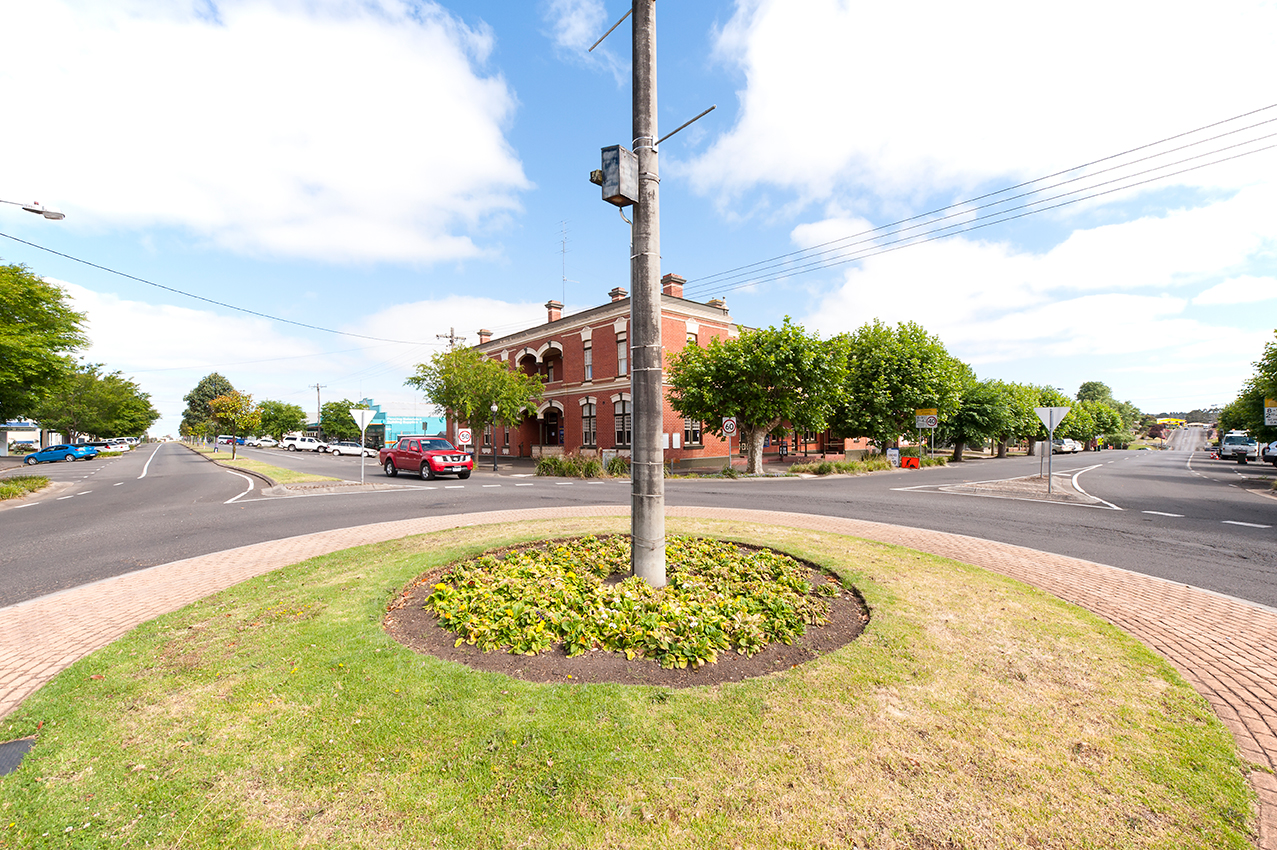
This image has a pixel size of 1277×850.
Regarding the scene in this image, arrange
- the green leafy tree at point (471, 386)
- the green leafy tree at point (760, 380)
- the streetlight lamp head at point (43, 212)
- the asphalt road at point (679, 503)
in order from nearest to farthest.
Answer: the asphalt road at point (679, 503), the streetlight lamp head at point (43, 212), the green leafy tree at point (760, 380), the green leafy tree at point (471, 386)

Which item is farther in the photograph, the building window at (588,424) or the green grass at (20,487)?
the building window at (588,424)

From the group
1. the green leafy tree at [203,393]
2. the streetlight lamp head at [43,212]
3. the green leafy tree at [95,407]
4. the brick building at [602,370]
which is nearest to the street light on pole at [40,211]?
the streetlight lamp head at [43,212]

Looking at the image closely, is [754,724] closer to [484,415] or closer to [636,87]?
[636,87]

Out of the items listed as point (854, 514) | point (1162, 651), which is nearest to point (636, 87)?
point (1162, 651)

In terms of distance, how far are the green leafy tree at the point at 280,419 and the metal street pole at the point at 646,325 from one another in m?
111

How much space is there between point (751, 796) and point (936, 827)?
31.0 inches

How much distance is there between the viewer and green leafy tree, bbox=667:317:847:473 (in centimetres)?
2470

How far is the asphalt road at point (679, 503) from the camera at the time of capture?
7.53 meters

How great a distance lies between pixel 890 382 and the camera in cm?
3369

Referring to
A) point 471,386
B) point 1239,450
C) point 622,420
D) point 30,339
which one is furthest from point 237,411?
point 1239,450

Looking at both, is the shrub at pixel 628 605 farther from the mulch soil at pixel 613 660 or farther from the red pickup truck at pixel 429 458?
the red pickup truck at pixel 429 458

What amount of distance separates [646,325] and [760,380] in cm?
2097

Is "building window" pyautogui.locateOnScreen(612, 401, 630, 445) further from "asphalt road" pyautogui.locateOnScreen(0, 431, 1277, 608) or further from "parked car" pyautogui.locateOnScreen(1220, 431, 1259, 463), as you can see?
"parked car" pyautogui.locateOnScreen(1220, 431, 1259, 463)

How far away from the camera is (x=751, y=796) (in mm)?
2434
